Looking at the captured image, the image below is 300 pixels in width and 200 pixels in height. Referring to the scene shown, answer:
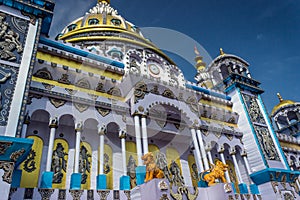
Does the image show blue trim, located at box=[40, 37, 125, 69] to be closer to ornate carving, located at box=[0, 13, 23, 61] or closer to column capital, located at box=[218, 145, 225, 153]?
→ ornate carving, located at box=[0, 13, 23, 61]

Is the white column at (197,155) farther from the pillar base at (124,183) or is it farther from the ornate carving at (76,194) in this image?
the ornate carving at (76,194)

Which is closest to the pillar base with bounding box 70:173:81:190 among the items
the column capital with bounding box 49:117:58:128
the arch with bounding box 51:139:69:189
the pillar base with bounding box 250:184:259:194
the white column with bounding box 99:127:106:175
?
the arch with bounding box 51:139:69:189

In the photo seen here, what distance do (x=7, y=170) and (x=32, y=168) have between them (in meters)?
2.70

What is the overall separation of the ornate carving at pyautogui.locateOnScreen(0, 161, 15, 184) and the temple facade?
25 mm

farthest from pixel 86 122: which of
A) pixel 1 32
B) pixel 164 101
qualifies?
pixel 1 32

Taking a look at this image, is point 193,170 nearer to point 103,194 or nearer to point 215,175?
point 215,175

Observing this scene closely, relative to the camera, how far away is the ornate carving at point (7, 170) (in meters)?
7.03

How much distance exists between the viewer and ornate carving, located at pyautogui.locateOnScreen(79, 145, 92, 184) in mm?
10678

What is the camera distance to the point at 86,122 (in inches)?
461

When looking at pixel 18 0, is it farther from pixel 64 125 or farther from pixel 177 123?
pixel 177 123

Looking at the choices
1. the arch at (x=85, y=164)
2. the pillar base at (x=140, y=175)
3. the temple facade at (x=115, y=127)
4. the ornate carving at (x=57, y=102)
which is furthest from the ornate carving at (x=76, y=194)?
the ornate carving at (x=57, y=102)

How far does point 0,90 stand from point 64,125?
3691mm

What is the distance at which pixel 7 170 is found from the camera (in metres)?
7.21

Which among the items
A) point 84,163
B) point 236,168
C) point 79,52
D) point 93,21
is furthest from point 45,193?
point 93,21
